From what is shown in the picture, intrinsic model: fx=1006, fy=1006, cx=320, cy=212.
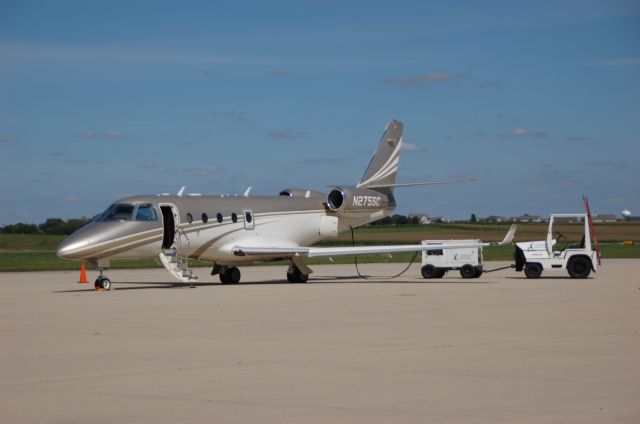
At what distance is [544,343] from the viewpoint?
14.9 metres

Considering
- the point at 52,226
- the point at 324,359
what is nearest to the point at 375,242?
the point at 52,226

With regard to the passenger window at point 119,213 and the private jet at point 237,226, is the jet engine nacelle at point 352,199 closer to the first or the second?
the private jet at point 237,226

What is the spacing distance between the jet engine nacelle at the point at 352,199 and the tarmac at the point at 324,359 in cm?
1147

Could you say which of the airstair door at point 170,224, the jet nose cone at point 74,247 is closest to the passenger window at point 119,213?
the airstair door at point 170,224

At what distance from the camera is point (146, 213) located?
30891 millimetres

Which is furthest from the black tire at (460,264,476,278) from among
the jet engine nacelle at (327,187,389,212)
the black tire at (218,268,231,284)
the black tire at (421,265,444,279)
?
the black tire at (218,268,231,284)

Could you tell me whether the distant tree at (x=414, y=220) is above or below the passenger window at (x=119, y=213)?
above

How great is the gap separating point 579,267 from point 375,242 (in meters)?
44.4

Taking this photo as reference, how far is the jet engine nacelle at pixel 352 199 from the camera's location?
37438 millimetres

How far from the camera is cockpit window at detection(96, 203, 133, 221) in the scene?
30.3 meters

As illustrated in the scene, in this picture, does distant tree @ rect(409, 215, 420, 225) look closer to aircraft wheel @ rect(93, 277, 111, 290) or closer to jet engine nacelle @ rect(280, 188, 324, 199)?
jet engine nacelle @ rect(280, 188, 324, 199)

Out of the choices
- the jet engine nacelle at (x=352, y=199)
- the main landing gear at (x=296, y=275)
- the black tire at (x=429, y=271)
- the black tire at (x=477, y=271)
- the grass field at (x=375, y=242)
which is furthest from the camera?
the grass field at (x=375, y=242)

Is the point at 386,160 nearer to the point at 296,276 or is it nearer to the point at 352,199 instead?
the point at 352,199

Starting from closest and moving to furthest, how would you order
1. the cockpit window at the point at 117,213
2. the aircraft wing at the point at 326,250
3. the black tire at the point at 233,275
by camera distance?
1. the cockpit window at the point at 117,213
2. the aircraft wing at the point at 326,250
3. the black tire at the point at 233,275
